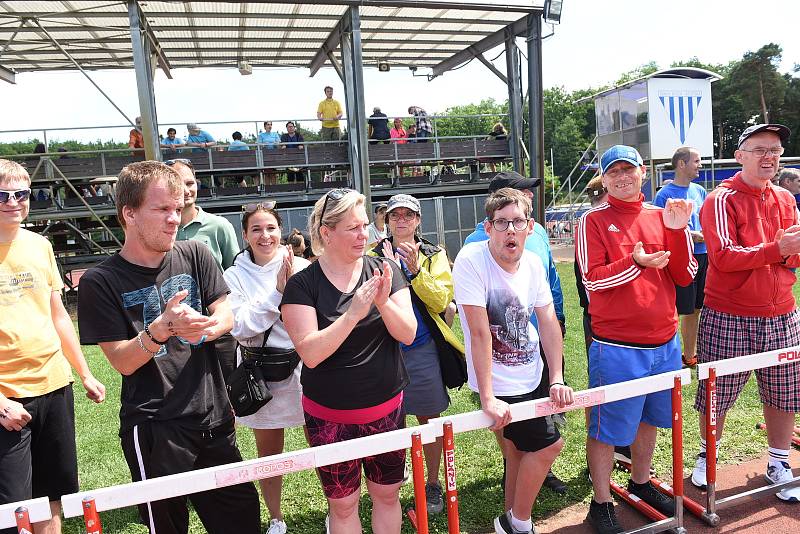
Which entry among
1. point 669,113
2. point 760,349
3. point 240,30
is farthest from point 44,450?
point 669,113

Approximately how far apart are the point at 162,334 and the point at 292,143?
12.7 metres

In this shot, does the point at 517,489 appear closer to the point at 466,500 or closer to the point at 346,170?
the point at 466,500

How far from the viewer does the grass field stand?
345cm

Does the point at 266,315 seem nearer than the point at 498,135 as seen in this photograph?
Yes

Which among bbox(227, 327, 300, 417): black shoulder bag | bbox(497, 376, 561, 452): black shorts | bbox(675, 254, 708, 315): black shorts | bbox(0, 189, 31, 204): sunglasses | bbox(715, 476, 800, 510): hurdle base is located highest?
bbox(0, 189, 31, 204): sunglasses

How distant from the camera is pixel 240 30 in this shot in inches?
492

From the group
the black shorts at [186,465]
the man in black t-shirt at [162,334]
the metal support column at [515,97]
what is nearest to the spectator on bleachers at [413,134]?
the metal support column at [515,97]

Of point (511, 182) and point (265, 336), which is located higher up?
point (511, 182)

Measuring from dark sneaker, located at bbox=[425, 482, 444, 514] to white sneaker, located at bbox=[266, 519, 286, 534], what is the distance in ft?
2.97

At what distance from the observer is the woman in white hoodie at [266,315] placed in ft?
10.3

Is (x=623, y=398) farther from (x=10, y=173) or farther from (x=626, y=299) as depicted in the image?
(x=10, y=173)

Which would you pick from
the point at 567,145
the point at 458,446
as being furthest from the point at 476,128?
the point at 458,446

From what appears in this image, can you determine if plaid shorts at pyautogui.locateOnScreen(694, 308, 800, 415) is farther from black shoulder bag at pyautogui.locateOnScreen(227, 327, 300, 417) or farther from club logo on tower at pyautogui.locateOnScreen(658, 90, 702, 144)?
club logo on tower at pyautogui.locateOnScreen(658, 90, 702, 144)

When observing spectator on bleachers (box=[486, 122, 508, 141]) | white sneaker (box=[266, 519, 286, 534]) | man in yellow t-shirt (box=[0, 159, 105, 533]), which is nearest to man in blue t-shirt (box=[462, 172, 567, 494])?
white sneaker (box=[266, 519, 286, 534])
